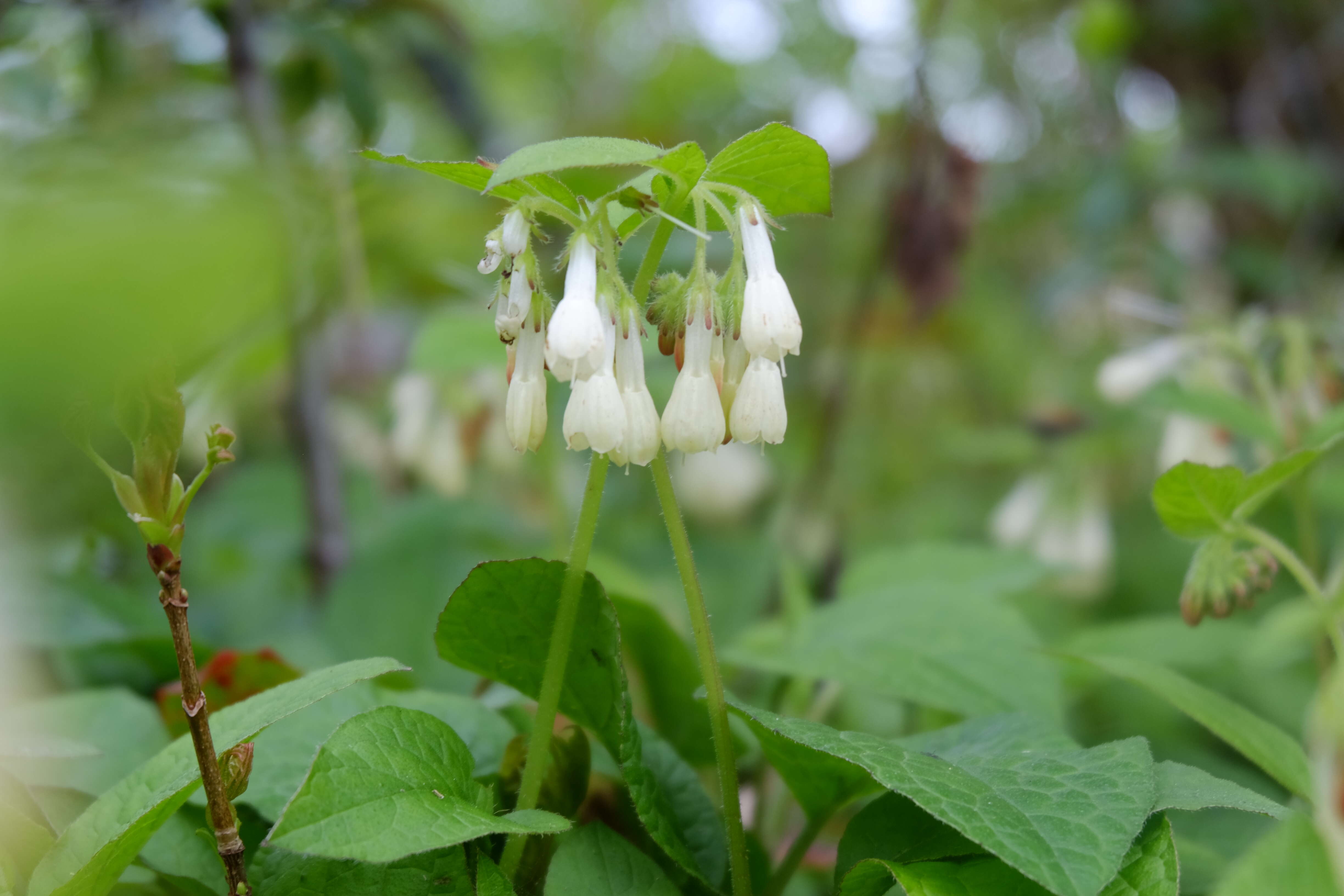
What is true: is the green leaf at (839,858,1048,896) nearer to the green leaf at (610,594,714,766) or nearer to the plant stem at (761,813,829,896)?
the plant stem at (761,813,829,896)

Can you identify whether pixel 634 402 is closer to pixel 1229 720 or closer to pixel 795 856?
pixel 795 856

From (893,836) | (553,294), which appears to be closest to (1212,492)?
(893,836)

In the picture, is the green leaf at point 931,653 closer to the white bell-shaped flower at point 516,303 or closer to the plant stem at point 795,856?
the plant stem at point 795,856

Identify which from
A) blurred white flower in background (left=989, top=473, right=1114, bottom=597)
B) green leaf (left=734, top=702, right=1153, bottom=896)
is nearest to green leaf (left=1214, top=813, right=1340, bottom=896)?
green leaf (left=734, top=702, right=1153, bottom=896)

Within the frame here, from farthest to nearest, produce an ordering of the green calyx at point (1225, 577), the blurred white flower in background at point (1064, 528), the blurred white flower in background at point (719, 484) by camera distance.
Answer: the blurred white flower in background at point (719, 484)
the blurred white flower in background at point (1064, 528)
the green calyx at point (1225, 577)

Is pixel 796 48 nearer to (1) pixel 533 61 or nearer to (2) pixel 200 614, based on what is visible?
(1) pixel 533 61

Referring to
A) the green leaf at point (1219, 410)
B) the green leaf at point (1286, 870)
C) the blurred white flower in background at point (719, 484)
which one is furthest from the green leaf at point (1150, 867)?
the blurred white flower in background at point (719, 484)
